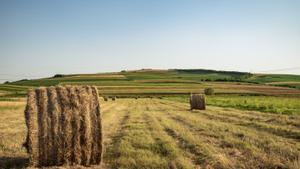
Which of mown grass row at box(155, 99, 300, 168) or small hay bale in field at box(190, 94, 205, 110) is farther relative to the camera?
small hay bale in field at box(190, 94, 205, 110)

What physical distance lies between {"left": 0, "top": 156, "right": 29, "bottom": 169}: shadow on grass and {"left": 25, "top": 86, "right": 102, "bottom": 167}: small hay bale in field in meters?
0.34

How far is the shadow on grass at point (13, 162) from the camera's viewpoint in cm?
859

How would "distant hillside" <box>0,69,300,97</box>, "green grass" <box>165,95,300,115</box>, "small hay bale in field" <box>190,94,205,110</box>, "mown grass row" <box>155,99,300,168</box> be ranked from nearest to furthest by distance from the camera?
"mown grass row" <box>155,99,300,168</box>
"green grass" <box>165,95,300,115</box>
"small hay bale in field" <box>190,94,205,110</box>
"distant hillside" <box>0,69,300,97</box>

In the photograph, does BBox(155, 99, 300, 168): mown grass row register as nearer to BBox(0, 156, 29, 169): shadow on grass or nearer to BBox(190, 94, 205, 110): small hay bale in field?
BBox(0, 156, 29, 169): shadow on grass

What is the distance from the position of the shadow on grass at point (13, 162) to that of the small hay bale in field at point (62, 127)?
336 millimetres

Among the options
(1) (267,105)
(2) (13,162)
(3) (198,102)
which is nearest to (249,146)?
(2) (13,162)

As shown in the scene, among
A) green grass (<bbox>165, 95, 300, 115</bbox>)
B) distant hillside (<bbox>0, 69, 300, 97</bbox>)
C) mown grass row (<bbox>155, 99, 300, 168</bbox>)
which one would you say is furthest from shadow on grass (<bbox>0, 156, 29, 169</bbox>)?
distant hillside (<bbox>0, 69, 300, 97</bbox>)

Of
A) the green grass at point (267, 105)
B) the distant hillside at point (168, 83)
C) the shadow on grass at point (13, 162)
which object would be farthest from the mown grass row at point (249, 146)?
the distant hillside at point (168, 83)

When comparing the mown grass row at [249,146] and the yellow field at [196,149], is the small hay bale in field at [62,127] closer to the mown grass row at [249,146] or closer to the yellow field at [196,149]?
the yellow field at [196,149]

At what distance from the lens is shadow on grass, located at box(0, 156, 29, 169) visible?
859 centimetres

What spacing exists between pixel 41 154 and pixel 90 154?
3.77 feet

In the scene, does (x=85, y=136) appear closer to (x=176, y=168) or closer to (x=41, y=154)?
(x=41, y=154)

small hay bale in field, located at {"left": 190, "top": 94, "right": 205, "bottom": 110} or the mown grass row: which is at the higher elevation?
the mown grass row

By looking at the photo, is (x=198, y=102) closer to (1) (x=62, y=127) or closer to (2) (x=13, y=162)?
(1) (x=62, y=127)
